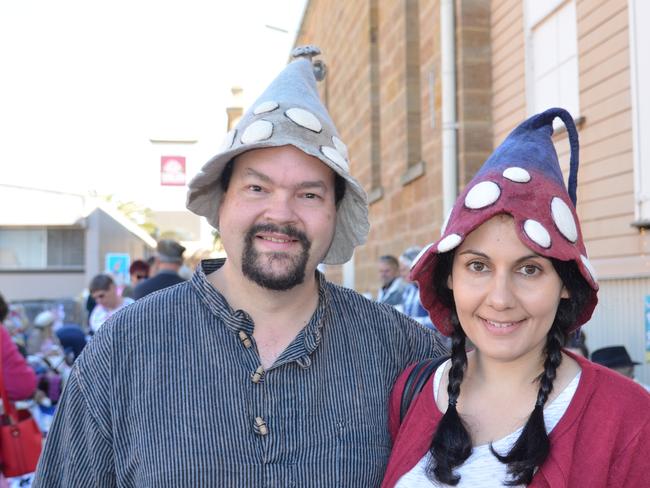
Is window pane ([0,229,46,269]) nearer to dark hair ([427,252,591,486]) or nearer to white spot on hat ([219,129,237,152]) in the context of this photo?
white spot on hat ([219,129,237,152])

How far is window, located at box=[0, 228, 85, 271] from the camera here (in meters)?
21.0

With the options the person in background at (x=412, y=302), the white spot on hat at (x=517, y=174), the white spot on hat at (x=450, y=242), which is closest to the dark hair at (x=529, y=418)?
the white spot on hat at (x=450, y=242)

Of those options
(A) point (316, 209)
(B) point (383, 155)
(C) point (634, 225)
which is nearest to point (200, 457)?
(A) point (316, 209)

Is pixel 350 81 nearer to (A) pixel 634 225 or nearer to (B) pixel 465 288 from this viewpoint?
(A) pixel 634 225

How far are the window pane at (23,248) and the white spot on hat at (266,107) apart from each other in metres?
20.0

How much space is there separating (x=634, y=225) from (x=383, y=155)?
626 cm

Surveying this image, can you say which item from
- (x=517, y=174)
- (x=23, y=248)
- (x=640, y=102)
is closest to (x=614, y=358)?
(x=640, y=102)

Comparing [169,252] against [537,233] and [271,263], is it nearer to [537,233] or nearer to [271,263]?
[271,263]

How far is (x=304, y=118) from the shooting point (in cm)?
234

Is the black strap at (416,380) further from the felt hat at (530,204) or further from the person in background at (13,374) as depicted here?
the person in background at (13,374)

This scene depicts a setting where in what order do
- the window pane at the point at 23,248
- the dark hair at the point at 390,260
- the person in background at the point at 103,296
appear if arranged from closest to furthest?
the person in background at the point at 103,296, the dark hair at the point at 390,260, the window pane at the point at 23,248

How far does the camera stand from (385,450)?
2.21m

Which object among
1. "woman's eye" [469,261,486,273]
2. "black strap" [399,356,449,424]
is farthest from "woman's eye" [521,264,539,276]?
"black strap" [399,356,449,424]

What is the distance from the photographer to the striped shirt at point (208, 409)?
6.70 feet
